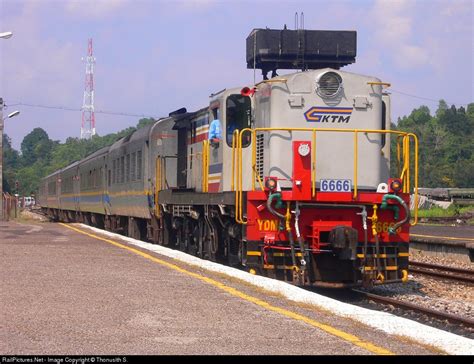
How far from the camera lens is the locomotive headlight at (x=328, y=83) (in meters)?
12.1

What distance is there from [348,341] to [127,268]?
622 centimetres

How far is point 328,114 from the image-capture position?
12117 mm

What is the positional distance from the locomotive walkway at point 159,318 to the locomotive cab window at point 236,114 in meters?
2.94

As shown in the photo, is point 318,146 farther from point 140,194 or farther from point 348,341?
point 140,194

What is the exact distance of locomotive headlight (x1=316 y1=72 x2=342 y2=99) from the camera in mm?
12062

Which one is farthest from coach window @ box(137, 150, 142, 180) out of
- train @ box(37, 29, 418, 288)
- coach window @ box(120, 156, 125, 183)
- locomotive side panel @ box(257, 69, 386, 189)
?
locomotive side panel @ box(257, 69, 386, 189)

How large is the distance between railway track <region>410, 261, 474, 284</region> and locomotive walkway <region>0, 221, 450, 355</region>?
5545mm

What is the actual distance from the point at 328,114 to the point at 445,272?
19.7 ft

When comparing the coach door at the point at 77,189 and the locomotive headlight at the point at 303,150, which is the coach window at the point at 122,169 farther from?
the locomotive headlight at the point at 303,150

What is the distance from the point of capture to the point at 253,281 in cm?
1039

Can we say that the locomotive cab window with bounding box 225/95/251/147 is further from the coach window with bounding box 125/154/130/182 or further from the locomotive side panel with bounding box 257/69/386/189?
the coach window with bounding box 125/154/130/182

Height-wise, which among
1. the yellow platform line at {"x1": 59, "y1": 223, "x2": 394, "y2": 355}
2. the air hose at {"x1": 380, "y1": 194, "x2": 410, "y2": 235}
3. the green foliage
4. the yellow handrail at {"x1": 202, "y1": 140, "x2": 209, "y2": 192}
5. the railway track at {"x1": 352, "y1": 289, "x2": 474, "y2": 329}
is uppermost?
the green foliage

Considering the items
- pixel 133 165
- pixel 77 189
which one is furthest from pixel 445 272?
pixel 77 189

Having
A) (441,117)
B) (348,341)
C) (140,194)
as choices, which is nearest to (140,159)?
(140,194)
